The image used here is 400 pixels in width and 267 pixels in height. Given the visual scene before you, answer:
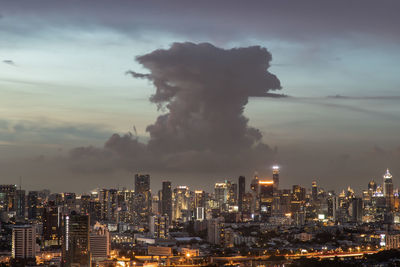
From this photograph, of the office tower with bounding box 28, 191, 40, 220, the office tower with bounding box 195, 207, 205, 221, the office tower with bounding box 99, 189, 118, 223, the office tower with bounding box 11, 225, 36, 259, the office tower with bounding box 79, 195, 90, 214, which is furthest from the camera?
the office tower with bounding box 195, 207, 205, 221

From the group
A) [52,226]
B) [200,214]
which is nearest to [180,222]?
[200,214]

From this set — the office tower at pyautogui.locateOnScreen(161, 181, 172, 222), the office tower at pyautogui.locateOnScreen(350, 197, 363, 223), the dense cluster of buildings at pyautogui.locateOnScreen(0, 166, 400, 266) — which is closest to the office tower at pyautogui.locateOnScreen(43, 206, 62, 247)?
the dense cluster of buildings at pyautogui.locateOnScreen(0, 166, 400, 266)

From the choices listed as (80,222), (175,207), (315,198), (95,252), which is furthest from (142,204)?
(80,222)

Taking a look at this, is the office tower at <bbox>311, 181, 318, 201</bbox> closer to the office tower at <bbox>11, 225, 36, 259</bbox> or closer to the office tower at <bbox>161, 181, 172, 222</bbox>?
the office tower at <bbox>161, 181, 172, 222</bbox>

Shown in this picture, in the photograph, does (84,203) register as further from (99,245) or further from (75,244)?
(75,244)

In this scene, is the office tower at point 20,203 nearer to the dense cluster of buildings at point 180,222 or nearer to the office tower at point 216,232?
the dense cluster of buildings at point 180,222
